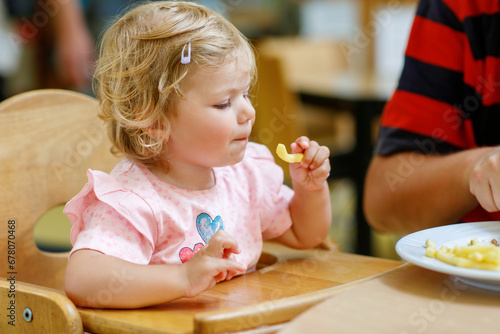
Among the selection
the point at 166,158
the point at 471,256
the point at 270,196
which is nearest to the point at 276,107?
the point at 270,196

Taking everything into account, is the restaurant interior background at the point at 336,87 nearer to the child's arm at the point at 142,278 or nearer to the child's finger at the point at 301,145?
the child's finger at the point at 301,145

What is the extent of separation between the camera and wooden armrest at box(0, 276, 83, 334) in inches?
29.3

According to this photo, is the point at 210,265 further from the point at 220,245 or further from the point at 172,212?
the point at 172,212

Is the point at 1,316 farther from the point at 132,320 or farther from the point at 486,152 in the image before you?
the point at 486,152

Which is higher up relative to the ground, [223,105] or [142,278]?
[223,105]

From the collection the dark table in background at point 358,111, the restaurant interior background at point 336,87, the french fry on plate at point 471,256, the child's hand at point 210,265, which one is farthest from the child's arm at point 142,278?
the dark table in background at point 358,111

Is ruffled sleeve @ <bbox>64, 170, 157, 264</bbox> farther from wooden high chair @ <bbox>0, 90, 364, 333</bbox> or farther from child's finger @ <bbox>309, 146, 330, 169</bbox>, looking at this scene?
child's finger @ <bbox>309, 146, 330, 169</bbox>

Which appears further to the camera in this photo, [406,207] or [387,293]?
[406,207]

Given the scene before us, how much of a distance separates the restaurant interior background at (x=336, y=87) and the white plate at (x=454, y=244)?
136 cm

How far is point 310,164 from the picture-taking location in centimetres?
94

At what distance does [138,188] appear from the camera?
87 centimetres

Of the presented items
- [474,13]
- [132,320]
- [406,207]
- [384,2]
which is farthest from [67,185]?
[384,2]

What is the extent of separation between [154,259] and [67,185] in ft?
0.96

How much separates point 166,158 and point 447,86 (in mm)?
548
